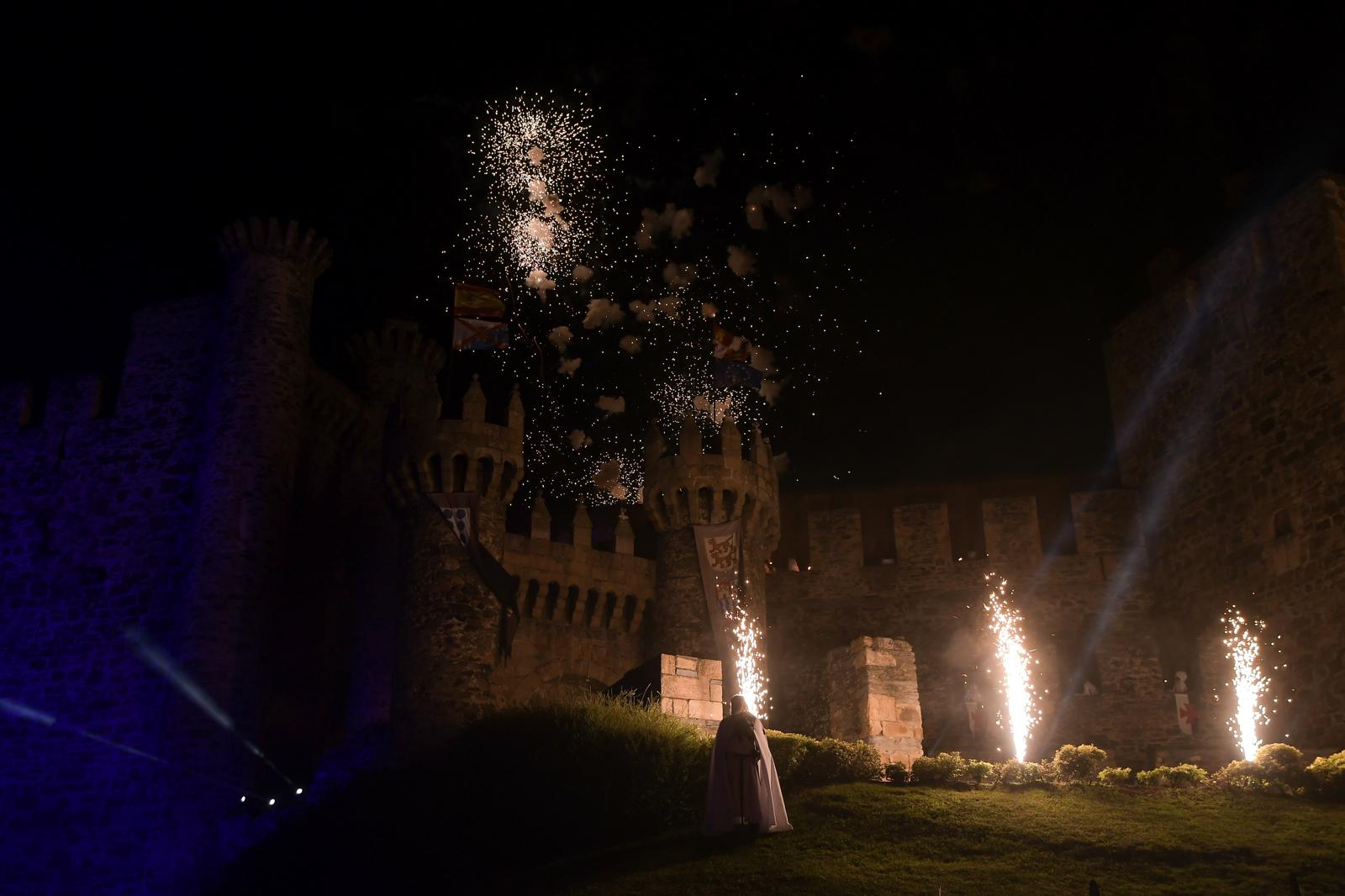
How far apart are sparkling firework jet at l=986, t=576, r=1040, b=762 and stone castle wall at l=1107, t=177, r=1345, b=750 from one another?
2.78 m

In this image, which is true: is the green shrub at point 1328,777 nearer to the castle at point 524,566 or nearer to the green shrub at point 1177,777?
the green shrub at point 1177,777

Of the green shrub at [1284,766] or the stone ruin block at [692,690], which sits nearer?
Result: the green shrub at [1284,766]

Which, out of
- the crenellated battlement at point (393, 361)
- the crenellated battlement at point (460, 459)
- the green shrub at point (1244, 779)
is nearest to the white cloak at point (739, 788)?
the green shrub at point (1244, 779)

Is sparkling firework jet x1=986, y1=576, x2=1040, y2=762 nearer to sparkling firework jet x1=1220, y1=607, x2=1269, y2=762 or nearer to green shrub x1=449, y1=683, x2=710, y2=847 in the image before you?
sparkling firework jet x1=1220, y1=607, x2=1269, y2=762

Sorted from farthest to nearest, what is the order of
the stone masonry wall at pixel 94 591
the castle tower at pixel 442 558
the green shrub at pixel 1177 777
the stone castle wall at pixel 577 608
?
the stone castle wall at pixel 577 608
the stone masonry wall at pixel 94 591
the castle tower at pixel 442 558
the green shrub at pixel 1177 777

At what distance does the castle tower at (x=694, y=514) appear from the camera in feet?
89.6

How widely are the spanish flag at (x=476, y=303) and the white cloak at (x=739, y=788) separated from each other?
15.4 m

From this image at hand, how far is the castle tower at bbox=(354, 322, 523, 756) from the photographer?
24.2 metres

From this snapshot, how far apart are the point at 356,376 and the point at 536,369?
5313mm

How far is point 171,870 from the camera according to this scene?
24.0 meters

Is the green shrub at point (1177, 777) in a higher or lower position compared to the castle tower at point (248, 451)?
lower

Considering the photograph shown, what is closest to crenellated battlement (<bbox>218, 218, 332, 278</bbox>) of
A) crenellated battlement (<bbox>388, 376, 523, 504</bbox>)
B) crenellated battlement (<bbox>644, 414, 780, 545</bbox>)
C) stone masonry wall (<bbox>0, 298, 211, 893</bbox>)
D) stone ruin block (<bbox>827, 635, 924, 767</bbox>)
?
stone masonry wall (<bbox>0, 298, 211, 893</bbox>)

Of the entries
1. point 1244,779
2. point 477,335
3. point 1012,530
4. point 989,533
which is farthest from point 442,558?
point 1244,779

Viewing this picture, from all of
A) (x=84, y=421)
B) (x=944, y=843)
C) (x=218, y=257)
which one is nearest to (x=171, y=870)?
(x=84, y=421)
